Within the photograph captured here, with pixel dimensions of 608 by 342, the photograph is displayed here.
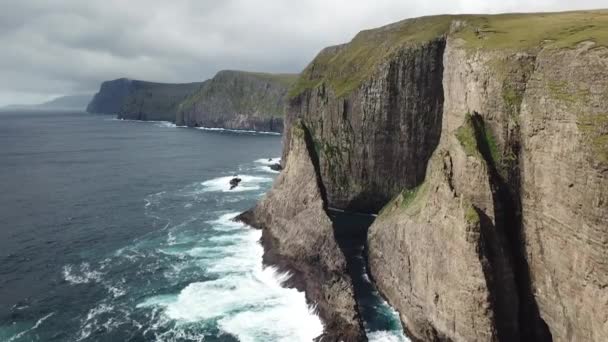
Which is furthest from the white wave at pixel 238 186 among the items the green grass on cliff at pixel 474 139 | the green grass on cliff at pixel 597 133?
the green grass on cliff at pixel 597 133

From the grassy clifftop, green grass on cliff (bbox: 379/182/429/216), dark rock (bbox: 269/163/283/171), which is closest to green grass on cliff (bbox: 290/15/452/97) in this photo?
the grassy clifftop

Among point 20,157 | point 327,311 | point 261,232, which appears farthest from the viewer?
point 20,157

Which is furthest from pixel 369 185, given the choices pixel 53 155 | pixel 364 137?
pixel 53 155

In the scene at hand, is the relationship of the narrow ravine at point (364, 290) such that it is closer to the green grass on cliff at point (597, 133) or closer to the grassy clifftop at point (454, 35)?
the green grass on cliff at point (597, 133)

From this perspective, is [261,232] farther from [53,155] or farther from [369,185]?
[53,155]


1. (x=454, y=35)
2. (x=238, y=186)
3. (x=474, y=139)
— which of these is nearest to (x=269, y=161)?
(x=238, y=186)

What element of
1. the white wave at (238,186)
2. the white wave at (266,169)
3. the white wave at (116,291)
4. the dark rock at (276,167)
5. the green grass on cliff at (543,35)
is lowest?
the white wave at (116,291)

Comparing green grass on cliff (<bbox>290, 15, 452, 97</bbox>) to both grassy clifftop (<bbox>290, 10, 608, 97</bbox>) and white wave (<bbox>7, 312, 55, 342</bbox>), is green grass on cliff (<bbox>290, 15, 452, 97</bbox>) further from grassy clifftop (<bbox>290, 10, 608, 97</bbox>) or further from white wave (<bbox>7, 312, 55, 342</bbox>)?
white wave (<bbox>7, 312, 55, 342</bbox>)
